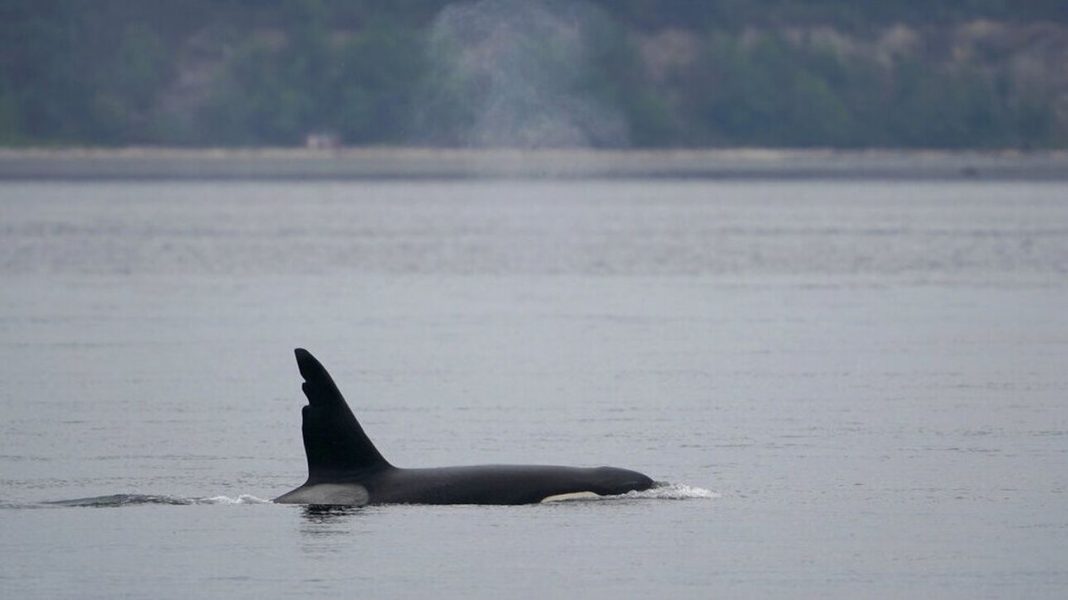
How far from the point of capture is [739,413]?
26.5 m

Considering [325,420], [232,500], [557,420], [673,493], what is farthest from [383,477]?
[557,420]

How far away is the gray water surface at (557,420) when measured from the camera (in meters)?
18.0

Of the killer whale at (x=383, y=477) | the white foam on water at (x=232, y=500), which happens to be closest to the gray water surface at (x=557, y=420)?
the white foam on water at (x=232, y=500)

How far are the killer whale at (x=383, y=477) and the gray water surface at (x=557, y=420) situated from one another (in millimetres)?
224

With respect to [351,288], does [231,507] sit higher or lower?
lower

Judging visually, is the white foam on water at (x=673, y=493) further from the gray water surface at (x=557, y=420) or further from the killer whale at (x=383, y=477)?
the killer whale at (x=383, y=477)

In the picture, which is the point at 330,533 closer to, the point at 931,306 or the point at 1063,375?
the point at 1063,375

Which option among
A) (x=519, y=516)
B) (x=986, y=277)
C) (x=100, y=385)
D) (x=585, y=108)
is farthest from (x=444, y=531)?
(x=585, y=108)

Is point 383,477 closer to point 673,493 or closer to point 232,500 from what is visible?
point 232,500

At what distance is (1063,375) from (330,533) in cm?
1392

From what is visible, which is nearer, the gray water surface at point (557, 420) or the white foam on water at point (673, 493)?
the gray water surface at point (557, 420)

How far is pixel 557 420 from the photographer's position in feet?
86.1

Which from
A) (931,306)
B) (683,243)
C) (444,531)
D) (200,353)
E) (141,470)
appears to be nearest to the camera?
(444,531)

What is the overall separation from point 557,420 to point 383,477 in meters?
6.07
